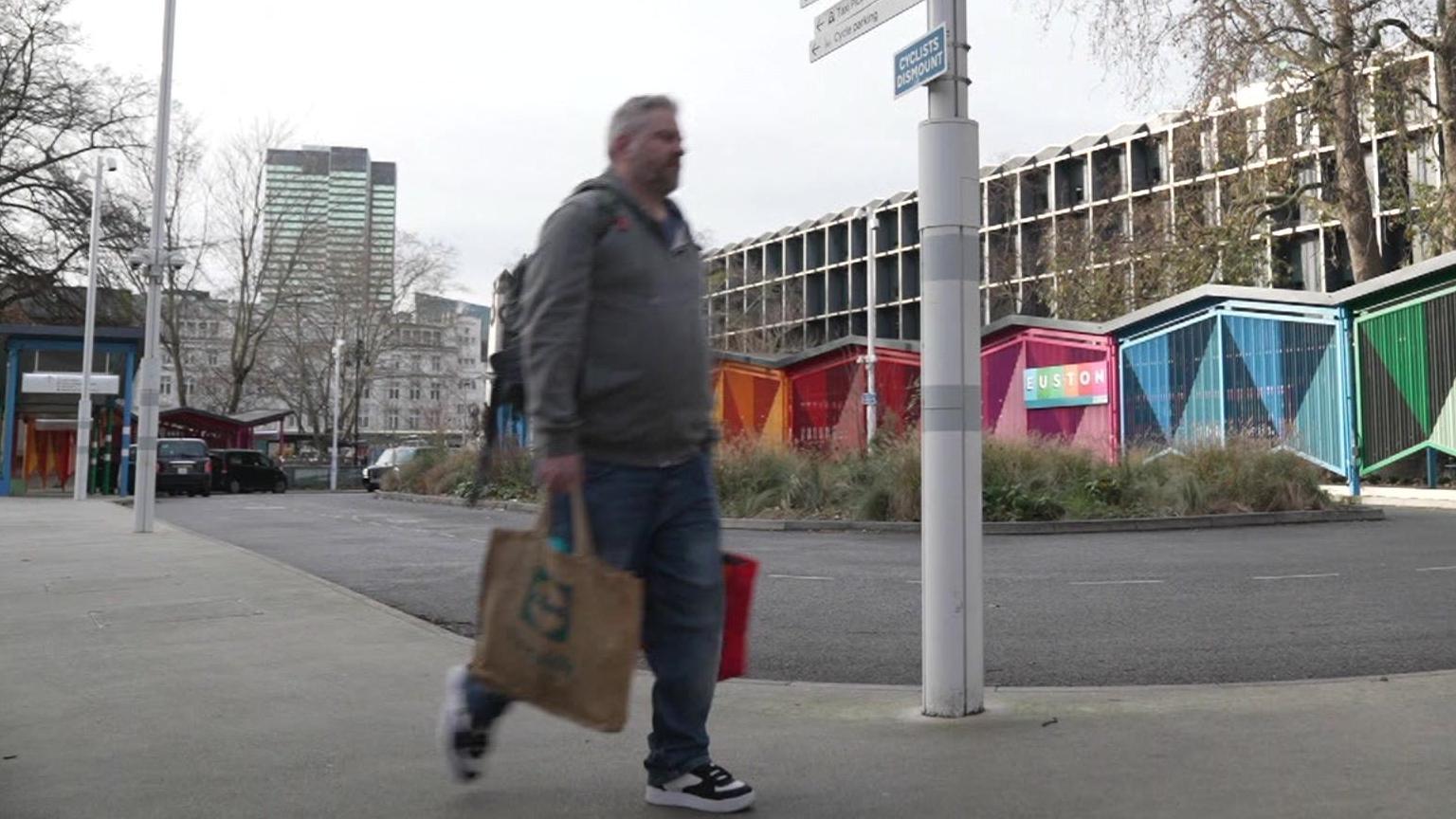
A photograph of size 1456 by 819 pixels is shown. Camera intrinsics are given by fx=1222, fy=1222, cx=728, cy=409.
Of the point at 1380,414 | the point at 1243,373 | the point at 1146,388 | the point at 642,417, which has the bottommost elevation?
the point at 642,417

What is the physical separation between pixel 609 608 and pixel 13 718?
300cm

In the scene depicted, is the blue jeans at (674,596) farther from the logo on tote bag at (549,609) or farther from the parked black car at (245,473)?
the parked black car at (245,473)

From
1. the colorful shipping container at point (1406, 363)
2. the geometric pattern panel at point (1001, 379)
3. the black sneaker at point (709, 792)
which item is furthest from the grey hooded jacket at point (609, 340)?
the geometric pattern panel at point (1001, 379)

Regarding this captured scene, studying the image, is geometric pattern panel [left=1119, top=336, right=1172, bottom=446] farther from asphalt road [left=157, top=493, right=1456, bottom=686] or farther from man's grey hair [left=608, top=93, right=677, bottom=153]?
man's grey hair [left=608, top=93, right=677, bottom=153]

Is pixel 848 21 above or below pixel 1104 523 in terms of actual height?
above

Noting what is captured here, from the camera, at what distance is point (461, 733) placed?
131 inches

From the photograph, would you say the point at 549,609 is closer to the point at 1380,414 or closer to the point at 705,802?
the point at 705,802

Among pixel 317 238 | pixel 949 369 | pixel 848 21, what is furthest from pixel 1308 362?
pixel 317 238

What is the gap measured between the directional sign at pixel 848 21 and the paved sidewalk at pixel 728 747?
257 cm

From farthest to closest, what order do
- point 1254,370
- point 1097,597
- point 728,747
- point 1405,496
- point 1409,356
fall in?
point 1254,370 → point 1409,356 → point 1405,496 → point 1097,597 → point 728,747

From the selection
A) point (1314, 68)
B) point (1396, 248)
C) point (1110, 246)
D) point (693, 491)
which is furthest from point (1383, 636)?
point (1396, 248)

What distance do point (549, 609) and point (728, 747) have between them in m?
1.25

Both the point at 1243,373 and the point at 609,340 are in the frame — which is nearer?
the point at 609,340

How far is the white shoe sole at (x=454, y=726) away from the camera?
332cm
